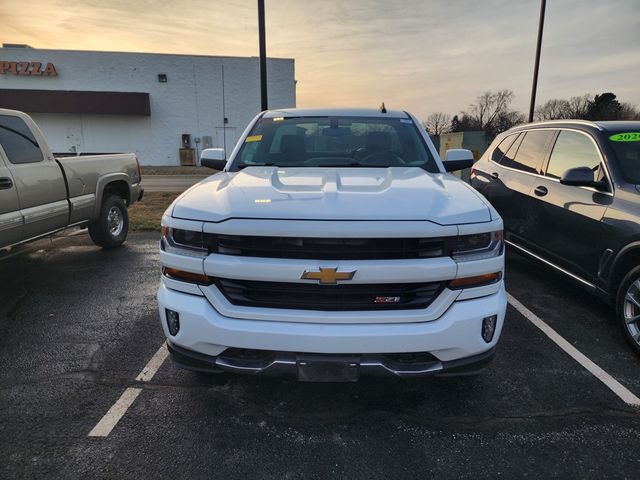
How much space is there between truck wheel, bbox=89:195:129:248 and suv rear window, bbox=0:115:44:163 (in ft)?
4.55

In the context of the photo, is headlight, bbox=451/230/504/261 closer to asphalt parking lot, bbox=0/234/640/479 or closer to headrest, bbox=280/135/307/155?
asphalt parking lot, bbox=0/234/640/479

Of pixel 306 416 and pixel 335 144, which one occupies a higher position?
pixel 335 144

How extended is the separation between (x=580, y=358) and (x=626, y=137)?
87.8 inches

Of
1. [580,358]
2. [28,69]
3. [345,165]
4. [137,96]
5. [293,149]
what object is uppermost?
[28,69]

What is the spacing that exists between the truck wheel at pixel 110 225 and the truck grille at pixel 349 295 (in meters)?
5.11

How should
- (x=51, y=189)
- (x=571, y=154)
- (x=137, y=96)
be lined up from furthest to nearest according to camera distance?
(x=137, y=96) < (x=51, y=189) < (x=571, y=154)

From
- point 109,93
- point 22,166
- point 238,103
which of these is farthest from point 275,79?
point 22,166

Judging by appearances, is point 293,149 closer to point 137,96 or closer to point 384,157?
point 384,157

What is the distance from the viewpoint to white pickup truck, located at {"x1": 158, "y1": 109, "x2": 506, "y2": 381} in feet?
7.64

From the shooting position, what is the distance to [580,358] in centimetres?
356

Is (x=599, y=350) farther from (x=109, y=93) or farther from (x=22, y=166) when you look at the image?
(x=109, y=93)

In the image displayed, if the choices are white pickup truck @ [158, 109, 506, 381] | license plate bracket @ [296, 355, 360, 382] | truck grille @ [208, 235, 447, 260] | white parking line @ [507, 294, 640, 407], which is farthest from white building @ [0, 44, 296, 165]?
license plate bracket @ [296, 355, 360, 382]

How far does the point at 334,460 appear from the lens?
7.88ft

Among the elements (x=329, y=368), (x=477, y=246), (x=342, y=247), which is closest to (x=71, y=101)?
(x=342, y=247)
